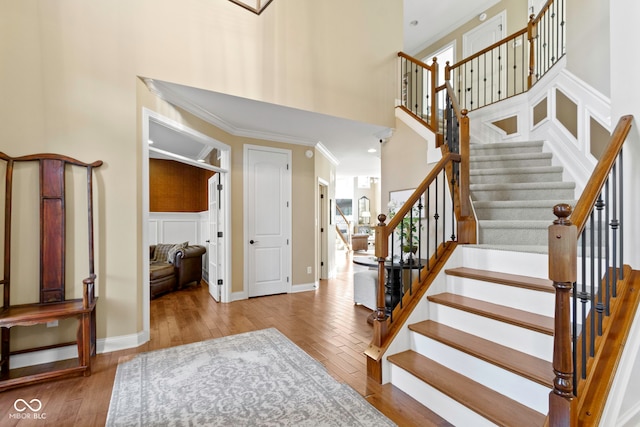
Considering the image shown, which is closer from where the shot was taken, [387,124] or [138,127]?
[138,127]

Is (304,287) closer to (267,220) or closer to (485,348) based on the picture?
(267,220)

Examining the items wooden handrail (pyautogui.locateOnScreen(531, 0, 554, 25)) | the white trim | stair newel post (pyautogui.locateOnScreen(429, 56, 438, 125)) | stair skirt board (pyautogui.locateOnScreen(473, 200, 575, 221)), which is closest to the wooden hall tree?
the white trim

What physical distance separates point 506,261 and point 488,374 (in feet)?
3.22

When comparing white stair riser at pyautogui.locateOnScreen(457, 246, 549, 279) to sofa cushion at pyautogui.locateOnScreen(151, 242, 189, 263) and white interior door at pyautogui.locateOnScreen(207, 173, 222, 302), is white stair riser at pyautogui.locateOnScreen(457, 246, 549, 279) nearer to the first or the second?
white interior door at pyautogui.locateOnScreen(207, 173, 222, 302)

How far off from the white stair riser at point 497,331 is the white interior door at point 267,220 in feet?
10.1

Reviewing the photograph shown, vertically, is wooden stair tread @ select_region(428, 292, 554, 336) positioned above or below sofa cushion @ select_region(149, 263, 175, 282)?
above

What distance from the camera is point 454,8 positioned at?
6.05m

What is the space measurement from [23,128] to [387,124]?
4069mm

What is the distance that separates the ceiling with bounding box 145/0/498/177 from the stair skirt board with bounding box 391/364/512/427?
3.06 metres

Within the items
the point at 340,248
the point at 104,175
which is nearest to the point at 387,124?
the point at 104,175

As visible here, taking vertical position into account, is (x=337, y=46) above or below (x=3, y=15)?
above

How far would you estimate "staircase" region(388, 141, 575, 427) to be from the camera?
1.62m

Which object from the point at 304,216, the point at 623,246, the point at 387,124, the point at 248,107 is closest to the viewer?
the point at 623,246

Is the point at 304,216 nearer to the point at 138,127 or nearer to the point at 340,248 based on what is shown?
the point at 138,127
